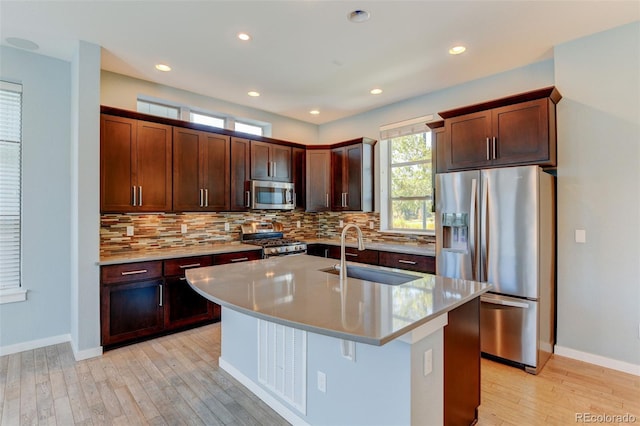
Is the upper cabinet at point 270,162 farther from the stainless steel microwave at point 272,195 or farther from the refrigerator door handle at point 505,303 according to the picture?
the refrigerator door handle at point 505,303

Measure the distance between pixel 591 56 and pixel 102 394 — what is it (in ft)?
16.7

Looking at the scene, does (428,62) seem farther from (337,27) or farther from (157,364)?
(157,364)

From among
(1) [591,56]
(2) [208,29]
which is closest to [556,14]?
(1) [591,56]

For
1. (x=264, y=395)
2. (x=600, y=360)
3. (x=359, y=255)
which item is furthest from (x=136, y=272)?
(x=600, y=360)

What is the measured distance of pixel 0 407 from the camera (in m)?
2.22

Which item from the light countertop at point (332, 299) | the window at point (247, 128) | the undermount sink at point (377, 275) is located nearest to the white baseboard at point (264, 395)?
the light countertop at point (332, 299)

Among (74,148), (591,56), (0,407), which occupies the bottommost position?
(0,407)

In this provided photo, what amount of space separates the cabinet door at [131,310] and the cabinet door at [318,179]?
102 inches

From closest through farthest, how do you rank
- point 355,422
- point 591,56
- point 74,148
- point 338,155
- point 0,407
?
1. point 355,422
2. point 0,407
3. point 591,56
4. point 74,148
5. point 338,155

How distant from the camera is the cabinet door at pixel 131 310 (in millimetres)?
3078

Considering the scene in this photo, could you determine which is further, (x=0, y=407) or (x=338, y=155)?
(x=338, y=155)

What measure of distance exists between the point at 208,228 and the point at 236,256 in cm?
75

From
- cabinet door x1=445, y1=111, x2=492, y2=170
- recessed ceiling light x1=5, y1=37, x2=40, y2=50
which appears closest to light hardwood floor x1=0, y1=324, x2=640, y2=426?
cabinet door x1=445, y1=111, x2=492, y2=170

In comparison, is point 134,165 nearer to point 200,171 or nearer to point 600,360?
point 200,171
